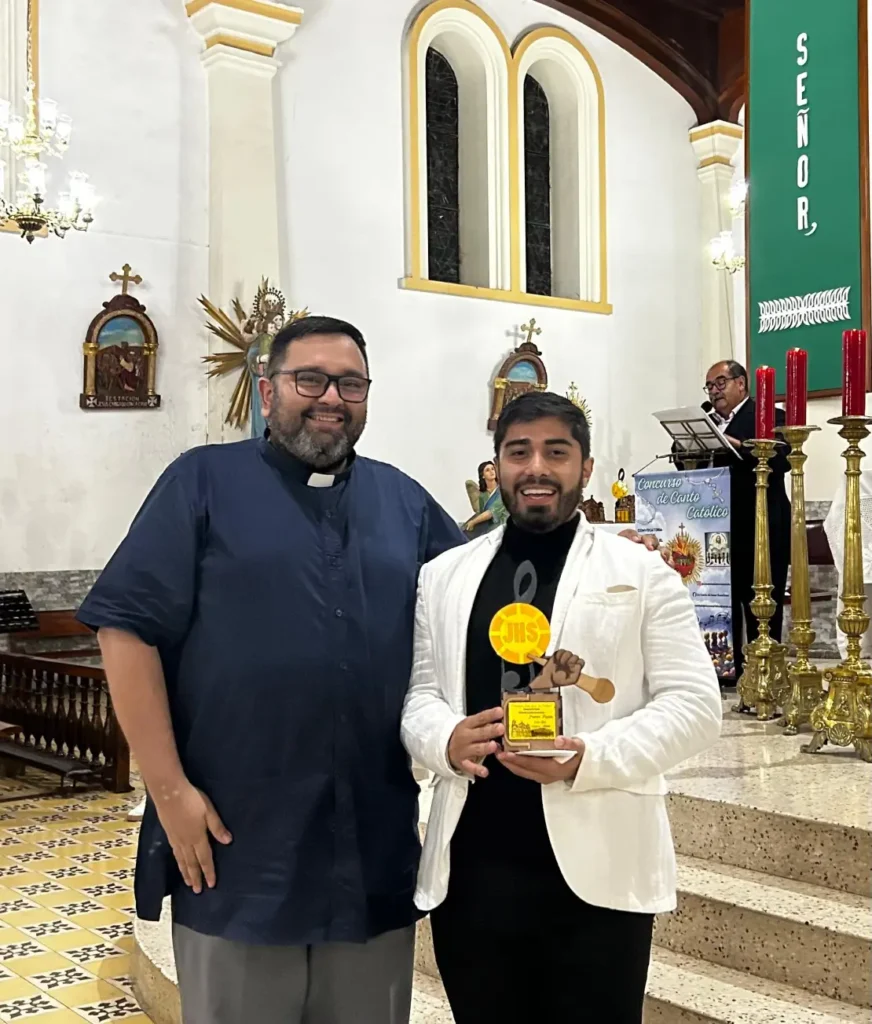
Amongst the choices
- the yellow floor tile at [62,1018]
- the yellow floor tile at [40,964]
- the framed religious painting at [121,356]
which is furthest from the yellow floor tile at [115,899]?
the framed religious painting at [121,356]

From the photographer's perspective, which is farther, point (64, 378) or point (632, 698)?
point (64, 378)

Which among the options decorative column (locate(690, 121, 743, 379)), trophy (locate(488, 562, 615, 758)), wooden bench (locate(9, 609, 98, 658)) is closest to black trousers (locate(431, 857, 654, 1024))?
trophy (locate(488, 562, 615, 758))

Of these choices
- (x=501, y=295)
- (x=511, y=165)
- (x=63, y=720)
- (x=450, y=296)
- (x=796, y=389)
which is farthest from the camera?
(x=511, y=165)

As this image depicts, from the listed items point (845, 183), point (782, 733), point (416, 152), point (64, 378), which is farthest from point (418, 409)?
point (782, 733)

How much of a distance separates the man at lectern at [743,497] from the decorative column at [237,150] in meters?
4.42

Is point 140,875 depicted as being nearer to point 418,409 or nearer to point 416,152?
point 418,409

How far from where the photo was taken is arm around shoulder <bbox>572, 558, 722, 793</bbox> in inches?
73.9

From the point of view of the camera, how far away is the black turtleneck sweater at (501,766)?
1.96m

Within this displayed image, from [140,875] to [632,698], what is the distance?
89 centimetres

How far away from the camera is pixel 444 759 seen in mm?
1932

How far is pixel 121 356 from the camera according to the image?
8.98 metres

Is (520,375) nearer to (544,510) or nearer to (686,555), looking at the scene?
(686,555)

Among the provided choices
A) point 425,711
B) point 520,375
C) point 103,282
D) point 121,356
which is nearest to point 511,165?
point 520,375

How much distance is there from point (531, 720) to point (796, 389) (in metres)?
2.85
